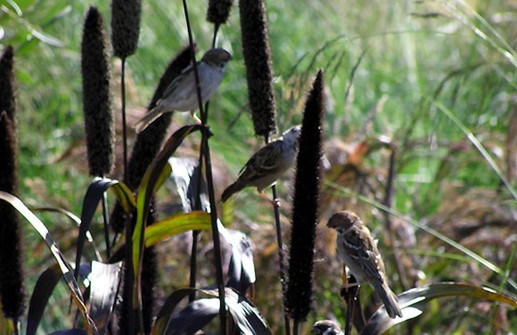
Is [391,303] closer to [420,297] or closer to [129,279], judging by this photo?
[420,297]

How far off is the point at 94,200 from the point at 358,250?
34.2 inches

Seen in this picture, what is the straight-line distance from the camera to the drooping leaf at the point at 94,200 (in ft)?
6.86

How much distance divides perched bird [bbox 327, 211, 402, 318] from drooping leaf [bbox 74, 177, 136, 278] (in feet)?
1.95

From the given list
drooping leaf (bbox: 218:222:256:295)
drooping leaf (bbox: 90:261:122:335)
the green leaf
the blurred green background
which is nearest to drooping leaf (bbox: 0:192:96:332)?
drooping leaf (bbox: 90:261:122:335)

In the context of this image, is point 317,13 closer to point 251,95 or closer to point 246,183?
point 246,183

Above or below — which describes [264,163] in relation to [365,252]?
above

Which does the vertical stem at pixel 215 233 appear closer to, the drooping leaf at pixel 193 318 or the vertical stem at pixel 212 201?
the vertical stem at pixel 212 201

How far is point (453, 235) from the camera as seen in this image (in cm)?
411

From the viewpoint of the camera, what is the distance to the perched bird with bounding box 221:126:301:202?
9.56 ft

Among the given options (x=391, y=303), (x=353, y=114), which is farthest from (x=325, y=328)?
(x=353, y=114)

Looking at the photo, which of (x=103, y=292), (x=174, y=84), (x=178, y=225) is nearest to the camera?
(x=103, y=292)

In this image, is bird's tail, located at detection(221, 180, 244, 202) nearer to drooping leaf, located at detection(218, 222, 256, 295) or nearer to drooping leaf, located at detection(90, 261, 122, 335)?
drooping leaf, located at detection(218, 222, 256, 295)

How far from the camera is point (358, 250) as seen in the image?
2.72m

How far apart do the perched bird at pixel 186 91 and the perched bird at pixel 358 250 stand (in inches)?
18.1
